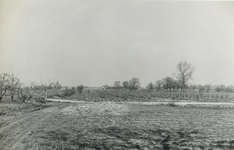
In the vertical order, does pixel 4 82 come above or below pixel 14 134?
above

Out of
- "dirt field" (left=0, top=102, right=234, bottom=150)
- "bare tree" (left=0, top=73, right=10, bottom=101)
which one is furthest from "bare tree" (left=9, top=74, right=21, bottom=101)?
"dirt field" (left=0, top=102, right=234, bottom=150)

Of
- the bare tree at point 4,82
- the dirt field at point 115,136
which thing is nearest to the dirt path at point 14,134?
the dirt field at point 115,136

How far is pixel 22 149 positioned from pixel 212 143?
8.47 meters

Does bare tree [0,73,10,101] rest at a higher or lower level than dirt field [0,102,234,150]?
higher

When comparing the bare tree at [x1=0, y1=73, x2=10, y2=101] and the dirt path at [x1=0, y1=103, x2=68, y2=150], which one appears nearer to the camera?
the dirt path at [x1=0, y1=103, x2=68, y2=150]

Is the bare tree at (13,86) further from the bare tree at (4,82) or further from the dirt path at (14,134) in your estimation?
the dirt path at (14,134)

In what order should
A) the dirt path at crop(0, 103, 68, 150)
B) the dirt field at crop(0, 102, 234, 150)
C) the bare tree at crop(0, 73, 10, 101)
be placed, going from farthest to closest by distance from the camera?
the bare tree at crop(0, 73, 10, 101) < the dirt field at crop(0, 102, 234, 150) < the dirt path at crop(0, 103, 68, 150)

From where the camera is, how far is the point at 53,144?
8094 millimetres

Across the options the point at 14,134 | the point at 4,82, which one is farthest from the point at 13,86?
the point at 14,134

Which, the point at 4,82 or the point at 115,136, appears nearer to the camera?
the point at 115,136

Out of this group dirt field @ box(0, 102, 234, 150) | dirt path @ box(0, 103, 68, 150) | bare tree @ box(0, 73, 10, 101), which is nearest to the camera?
dirt path @ box(0, 103, 68, 150)

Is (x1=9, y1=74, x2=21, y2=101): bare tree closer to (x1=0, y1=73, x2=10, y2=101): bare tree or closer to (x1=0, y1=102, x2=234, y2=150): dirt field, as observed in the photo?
(x1=0, y1=73, x2=10, y2=101): bare tree

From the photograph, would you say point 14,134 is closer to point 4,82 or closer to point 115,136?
point 115,136

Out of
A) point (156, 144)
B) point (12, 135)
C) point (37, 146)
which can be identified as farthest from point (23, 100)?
point (156, 144)
